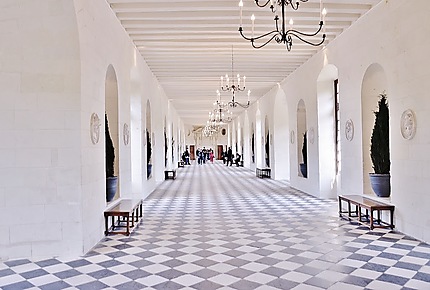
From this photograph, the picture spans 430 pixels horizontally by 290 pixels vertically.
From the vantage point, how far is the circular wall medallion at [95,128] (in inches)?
199

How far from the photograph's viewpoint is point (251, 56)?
32.0 feet

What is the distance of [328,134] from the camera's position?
966 centimetres

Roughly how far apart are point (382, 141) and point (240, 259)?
346 centimetres

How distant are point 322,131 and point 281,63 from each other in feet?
7.44

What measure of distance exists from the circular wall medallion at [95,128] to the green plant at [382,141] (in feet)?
14.6

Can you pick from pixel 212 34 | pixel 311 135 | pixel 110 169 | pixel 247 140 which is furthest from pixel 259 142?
pixel 110 169

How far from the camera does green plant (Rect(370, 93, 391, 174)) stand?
20.9 ft

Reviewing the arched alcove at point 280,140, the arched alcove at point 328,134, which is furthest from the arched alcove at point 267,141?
the arched alcove at point 328,134

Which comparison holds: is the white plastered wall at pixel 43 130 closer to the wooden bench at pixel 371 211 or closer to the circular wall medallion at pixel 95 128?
the circular wall medallion at pixel 95 128

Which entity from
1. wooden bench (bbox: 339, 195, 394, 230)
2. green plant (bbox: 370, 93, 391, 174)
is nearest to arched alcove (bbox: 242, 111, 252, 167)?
wooden bench (bbox: 339, 195, 394, 230)

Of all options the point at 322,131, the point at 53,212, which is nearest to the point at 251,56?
the point at 322,131

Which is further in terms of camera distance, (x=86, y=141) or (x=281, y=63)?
(x=281, y=63)

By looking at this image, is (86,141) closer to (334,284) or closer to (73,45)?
(73,45)

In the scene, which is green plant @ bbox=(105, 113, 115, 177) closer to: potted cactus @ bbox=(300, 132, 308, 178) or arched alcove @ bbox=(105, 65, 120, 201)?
arched alcove @ bbox=(105, 65, 120, 201)
